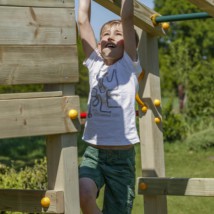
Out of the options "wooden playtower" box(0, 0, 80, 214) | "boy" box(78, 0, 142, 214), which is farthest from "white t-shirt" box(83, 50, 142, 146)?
"wooden playtower" box(0, 0, 80, 214)

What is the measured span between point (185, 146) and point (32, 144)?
155 inches

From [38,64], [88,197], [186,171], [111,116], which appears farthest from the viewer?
[186,171]

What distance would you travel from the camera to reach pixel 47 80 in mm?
3689

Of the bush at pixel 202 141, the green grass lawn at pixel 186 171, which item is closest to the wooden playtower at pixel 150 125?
the green grass lawn at pixel 186 171

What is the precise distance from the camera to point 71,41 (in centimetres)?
Answer: 378

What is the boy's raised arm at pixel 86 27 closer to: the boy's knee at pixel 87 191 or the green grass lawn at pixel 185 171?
the boy's knee at pixel 87 191

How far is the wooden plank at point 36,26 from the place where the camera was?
354 centimetres

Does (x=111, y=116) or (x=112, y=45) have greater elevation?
(x=112, y=45)

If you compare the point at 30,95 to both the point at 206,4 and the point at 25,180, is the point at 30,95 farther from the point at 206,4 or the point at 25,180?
the point at 25,180

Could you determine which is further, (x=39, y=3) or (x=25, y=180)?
(x=25, y=180)

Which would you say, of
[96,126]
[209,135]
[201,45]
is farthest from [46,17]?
[201,45]

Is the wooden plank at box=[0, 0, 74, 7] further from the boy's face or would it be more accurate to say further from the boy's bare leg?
the boy's bare leg

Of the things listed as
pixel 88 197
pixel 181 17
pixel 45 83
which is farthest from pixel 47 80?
pixel 181 17

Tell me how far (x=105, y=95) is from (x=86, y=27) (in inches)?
19.9
